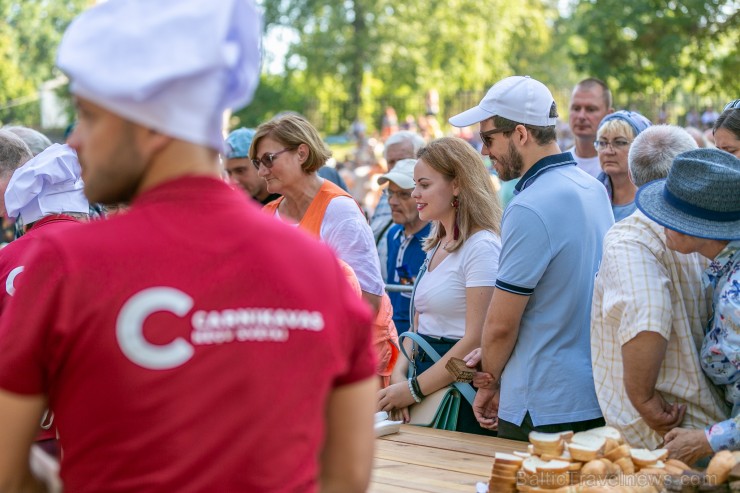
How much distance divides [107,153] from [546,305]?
260 cm

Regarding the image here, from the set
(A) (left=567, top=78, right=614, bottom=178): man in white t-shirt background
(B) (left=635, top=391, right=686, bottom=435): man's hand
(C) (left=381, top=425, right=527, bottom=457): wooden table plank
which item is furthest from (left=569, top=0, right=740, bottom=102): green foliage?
(B) (left=635, top=391, right=686, bottom=435): man's hand

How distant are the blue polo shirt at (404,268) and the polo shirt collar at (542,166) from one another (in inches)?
71.6

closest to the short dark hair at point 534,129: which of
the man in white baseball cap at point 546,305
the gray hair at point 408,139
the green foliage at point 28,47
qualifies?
the man in white baseball cap at point 546,305

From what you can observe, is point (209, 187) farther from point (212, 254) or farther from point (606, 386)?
point (606, 386)

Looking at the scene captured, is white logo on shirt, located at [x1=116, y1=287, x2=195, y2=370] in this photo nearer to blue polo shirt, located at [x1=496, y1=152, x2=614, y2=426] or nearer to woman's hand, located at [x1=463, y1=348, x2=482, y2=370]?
blue polo shirt, located at [x1=496, y1=152, x2=614, y2=426]

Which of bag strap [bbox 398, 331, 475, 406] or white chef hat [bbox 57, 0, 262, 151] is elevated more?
white chef hat [bbox 57, 0, 262, 151]

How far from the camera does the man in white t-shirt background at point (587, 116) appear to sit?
6617mm

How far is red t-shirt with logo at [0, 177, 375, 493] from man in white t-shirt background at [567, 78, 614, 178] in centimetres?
528

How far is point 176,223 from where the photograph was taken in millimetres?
1472

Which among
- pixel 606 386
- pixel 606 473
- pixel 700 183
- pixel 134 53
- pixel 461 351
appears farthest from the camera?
pixel 461 351

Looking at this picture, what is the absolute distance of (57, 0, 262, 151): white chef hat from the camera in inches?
55.6

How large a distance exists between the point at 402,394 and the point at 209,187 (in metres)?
2.93

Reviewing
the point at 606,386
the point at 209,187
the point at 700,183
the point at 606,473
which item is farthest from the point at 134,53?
the point at 606,386

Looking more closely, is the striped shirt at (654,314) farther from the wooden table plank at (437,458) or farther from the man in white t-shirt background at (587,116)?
the man in white t-shirt background at (587,116)
